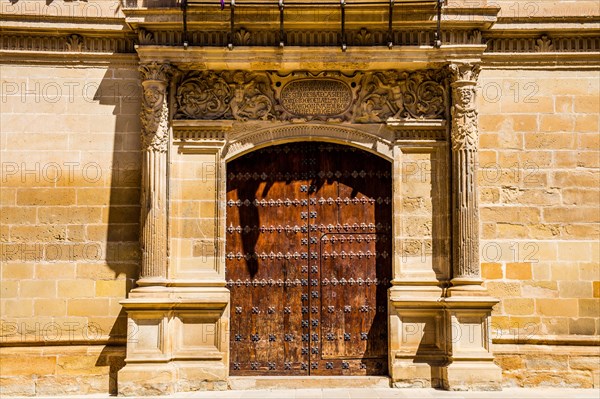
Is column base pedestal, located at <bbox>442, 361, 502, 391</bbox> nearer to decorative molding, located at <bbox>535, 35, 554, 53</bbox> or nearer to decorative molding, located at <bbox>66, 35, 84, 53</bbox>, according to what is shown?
decorative molding, located at <bbox>535, 35, 554, 53</bbox>

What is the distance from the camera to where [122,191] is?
10.6 m

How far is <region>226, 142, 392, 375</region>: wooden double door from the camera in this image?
1068 centimetres

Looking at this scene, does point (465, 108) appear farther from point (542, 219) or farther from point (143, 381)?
point (143, 381)

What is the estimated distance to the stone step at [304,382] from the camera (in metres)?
10.4

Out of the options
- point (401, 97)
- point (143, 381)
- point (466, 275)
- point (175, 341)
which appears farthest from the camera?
point (401, 97)

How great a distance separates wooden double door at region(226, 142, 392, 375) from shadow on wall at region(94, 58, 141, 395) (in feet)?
4.51

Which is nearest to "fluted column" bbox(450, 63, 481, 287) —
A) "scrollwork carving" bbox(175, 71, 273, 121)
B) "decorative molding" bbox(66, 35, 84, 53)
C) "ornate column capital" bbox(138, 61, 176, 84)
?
"scrollwork carving" bbox(175, 71, 273, 121)

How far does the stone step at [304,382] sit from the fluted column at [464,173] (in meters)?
1.80

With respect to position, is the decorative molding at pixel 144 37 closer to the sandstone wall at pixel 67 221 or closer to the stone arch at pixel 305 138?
the sandstone wall at pixel 67 221

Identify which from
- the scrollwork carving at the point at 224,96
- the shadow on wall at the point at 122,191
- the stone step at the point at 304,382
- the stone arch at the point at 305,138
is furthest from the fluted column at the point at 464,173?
the shadow on wall at the point at 122,191

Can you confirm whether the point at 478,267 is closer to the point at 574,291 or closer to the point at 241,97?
the point at 574,291

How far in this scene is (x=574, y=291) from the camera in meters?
10.5

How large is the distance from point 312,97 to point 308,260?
2399mm

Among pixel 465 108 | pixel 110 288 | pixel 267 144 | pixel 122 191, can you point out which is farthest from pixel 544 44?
pixel 110 288
